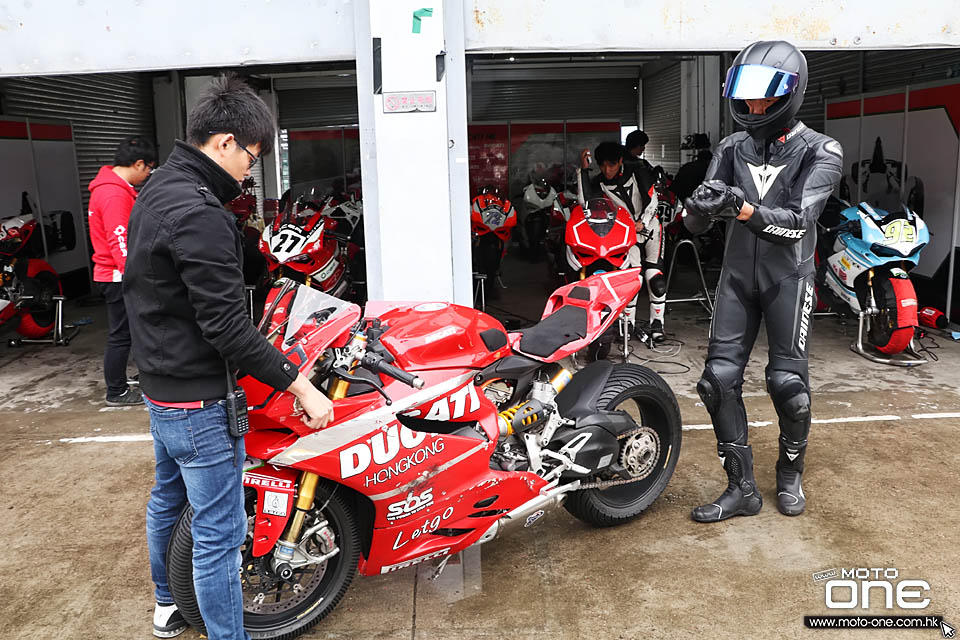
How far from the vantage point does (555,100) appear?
1694cm

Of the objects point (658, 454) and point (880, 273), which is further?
point (880, 273)

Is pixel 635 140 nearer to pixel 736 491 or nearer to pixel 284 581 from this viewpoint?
pixel 736 491

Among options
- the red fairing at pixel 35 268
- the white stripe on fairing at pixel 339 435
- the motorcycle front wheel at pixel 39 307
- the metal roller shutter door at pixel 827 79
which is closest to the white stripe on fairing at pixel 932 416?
the white stripe on fairing at pixel 339 435

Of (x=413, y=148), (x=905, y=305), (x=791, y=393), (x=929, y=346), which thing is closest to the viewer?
(x=791, y=393)

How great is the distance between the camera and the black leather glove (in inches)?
131

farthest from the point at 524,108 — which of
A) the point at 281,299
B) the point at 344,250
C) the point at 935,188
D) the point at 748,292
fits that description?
the point at 281,299

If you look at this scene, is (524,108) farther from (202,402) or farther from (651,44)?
(202,402)

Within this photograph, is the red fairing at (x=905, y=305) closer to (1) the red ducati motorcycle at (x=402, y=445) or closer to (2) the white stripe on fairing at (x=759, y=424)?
(2) the white stripe on fairing at (x=759, y=424)

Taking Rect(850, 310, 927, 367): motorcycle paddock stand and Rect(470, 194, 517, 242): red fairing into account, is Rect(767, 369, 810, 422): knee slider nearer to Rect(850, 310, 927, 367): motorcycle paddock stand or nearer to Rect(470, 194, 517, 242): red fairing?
Rect(850, 310, 927, 367): motorcycle paddock stand

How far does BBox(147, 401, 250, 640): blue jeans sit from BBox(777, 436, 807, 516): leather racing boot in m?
2.58

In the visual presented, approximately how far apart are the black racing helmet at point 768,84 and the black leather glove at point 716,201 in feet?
1.81

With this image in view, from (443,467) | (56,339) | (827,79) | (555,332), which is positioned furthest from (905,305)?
(56,339)

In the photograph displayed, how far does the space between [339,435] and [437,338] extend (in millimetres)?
537

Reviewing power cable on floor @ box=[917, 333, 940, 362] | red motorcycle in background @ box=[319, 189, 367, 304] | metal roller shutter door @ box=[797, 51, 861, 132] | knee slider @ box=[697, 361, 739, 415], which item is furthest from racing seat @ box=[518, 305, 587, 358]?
metal roller shutter door @ box=[797, 51, 861, 132]
